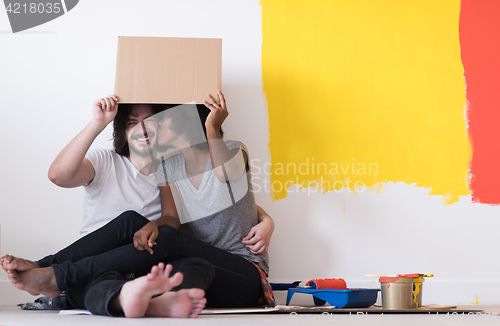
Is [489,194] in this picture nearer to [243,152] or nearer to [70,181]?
[243,152]

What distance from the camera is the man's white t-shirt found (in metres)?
1.32

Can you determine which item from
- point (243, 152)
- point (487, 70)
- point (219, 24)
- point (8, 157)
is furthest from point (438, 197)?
point (8, 157)

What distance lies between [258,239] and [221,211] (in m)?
0.15

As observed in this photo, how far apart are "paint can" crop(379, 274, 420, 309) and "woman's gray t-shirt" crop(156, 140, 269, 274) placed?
0.38 metres

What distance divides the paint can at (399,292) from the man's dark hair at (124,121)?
75 centimetres

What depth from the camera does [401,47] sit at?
1.68m

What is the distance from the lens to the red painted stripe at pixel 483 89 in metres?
1.63

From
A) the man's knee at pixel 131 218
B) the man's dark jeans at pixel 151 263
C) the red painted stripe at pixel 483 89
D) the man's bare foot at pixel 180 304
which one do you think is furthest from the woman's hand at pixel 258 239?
the red painted stripe at pixel 483 89

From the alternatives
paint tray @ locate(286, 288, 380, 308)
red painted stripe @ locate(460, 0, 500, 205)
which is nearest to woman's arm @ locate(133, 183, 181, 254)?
paint tray @ locate(286, 288, 380, 308)

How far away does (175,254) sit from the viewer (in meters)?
1.09

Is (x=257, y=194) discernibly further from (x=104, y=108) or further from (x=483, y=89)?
(x=483, y=89)

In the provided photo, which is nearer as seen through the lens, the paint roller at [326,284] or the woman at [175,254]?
the woman at [175,254]

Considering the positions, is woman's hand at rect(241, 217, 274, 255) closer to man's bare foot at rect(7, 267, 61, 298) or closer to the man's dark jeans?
the man's dark jeans

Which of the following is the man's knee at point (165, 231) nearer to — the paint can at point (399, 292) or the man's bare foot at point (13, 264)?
the man's bare foot at point (13, 264)
